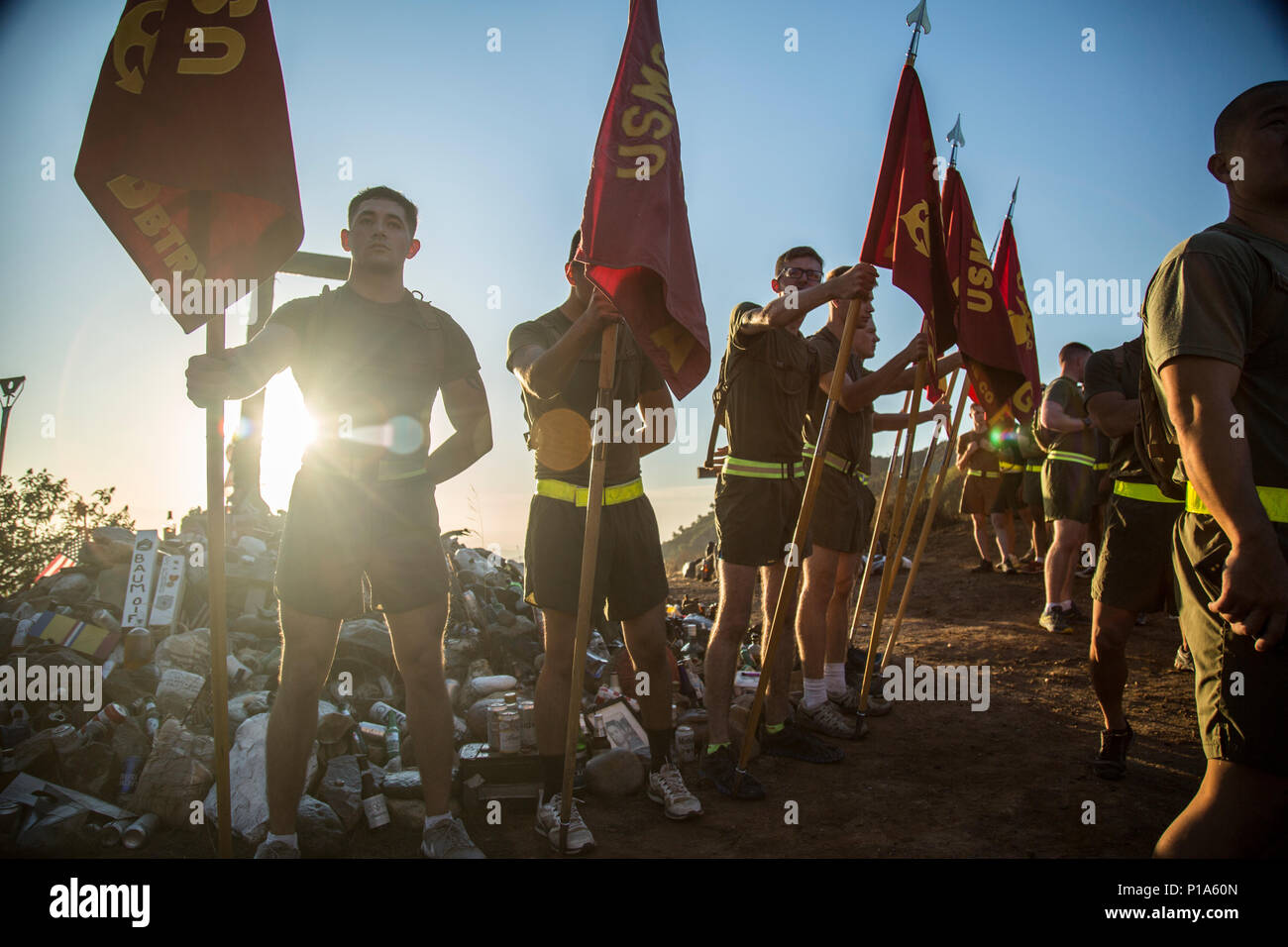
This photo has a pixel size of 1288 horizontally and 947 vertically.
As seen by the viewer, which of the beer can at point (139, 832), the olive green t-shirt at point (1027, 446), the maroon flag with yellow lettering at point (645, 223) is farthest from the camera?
the olive green t-shirt at point (1027, 446)

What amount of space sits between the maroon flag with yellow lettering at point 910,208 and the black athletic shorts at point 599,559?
1.85m

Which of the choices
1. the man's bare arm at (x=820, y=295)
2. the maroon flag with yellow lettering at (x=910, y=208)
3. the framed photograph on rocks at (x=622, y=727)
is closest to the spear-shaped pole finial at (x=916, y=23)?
the maroon flag with yellow lettering at (x=910, y=208)

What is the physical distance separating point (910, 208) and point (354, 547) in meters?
Answer: 3.15

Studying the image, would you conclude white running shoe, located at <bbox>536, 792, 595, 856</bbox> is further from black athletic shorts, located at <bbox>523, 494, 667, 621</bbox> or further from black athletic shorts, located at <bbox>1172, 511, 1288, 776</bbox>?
black athletic shorts, located at <bbox>1172, 511, 1288, 776</bbox>

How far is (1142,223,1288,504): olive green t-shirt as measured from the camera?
1723 mm

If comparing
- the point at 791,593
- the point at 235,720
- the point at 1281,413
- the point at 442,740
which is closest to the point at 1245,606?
the point at 1281,413

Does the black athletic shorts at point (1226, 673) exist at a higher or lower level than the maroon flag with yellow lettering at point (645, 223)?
lower

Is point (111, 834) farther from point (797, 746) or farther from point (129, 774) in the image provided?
point (797, 746)

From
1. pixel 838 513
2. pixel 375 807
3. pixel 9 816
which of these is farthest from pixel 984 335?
pixel 9 816

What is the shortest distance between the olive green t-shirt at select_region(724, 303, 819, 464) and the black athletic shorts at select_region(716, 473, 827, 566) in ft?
0.50

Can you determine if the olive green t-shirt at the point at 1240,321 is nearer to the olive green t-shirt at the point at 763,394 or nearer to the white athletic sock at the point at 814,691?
the olive green t-shirt at the point at 763,394

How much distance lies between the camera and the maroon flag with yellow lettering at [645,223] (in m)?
3.06

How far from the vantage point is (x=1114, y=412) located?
12.0 ft

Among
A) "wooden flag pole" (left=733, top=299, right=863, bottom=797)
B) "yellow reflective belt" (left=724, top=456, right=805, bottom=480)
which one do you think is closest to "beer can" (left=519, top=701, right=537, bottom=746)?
"wooden flag pole" (left=733, top=299, right=863, bottom=797)
